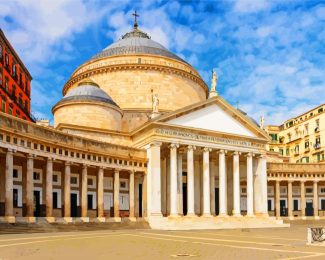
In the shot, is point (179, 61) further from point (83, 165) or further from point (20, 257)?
point (20, 257)

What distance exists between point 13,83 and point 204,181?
31308 mm

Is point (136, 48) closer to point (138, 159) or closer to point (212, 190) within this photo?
point (138, 159)

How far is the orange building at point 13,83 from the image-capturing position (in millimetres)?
57250

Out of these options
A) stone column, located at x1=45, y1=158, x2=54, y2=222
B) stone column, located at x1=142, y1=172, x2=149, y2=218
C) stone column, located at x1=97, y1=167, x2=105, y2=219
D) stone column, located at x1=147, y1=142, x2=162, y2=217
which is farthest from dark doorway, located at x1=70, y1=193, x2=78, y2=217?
stone column, located at x1=147, y1=142, x2=162, y2=217

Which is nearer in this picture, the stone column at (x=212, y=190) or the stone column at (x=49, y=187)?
the stone column at (x=49, y=187)

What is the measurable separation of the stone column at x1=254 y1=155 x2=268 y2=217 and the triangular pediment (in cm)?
341

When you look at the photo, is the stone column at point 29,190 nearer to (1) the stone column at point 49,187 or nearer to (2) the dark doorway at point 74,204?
(1) the stone column at point 49,187

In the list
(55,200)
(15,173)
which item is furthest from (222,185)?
(15,173)

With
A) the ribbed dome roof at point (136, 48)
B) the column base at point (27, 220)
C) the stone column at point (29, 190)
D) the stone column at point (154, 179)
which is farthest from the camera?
the ribbed dome roof at point (136, 48)

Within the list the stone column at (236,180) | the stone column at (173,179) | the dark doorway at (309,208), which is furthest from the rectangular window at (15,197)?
the dark doorway at (309,208)

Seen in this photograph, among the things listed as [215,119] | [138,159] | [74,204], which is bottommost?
[74,204]

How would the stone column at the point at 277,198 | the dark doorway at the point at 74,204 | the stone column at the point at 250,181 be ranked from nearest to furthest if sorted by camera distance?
the dark doorway at the point at 74,204, the stone column at the point at 250,181, the stone column at the point at 277,198

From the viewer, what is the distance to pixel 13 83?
207ft

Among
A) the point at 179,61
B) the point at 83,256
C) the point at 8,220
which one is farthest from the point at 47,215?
the point at 179,61
